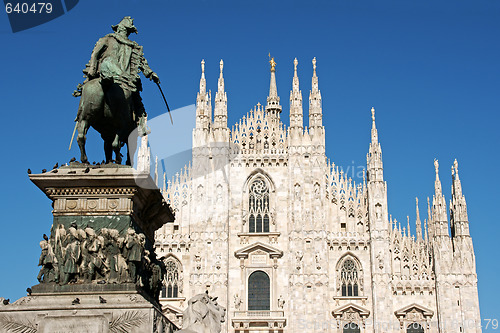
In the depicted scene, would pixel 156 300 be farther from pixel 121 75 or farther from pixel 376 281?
pixel 376 281

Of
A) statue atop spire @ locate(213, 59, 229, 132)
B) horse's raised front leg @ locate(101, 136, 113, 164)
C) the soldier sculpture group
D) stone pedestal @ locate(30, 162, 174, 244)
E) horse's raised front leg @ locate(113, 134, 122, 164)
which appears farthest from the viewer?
statue atop spire @ locate(213, 59, 229, 132)

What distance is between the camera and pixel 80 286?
7996 mm

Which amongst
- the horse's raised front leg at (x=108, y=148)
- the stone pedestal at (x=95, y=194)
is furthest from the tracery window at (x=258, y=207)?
the stone pedestal at (x=95, y=194)

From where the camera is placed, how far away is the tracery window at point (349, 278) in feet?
128

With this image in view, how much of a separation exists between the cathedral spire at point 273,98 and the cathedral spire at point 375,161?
8.01 metres

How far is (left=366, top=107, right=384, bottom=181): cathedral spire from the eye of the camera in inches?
1587

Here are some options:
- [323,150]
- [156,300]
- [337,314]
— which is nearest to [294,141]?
[323,150]

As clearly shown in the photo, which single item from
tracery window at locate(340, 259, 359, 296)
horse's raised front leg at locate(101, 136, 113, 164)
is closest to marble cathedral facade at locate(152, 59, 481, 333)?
tracery window at locate(340, 259, 359, 296)

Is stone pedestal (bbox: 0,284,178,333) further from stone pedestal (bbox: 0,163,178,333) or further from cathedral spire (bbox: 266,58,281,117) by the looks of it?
cathedral spire (bbox: 266,58,281,117)

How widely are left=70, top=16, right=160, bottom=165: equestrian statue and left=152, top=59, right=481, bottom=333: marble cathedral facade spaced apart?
30058mm

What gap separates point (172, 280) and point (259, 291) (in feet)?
17.2

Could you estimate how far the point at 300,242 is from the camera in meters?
39.2

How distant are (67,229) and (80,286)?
74cm

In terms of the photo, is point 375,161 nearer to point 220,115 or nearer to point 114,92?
point 220,115
